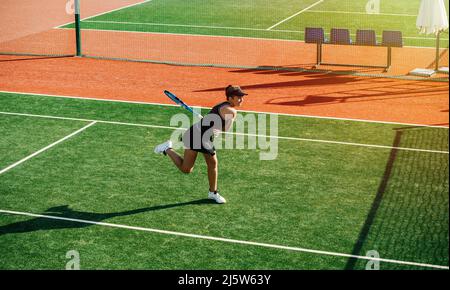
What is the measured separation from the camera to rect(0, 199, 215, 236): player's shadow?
10680 mm

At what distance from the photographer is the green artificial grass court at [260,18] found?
28.9m

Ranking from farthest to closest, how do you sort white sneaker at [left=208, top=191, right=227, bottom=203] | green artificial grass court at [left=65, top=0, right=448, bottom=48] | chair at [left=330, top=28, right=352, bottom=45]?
1. green artificial grass court at [left=65, top=0, right=448, bottom=48]
2. chair at [left=330, top=28, right=352, bottom=45]
3. white sneaker at [left=208, top=191, right=227, bottom=203]

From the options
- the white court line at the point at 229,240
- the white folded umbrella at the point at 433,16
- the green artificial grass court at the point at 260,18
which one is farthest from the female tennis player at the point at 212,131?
the green artificial grass court at the point at 260,18

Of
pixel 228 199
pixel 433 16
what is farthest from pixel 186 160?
pixel 433 16

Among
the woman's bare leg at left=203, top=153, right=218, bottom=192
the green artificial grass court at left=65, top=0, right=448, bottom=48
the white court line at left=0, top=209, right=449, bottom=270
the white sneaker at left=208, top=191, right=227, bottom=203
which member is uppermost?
the green artificial grass court at left=65, top=0, right=448, bottom=48

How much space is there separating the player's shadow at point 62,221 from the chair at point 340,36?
12.0m

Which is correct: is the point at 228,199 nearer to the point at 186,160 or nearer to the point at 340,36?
the point at 186,160

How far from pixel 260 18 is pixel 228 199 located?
21146mm

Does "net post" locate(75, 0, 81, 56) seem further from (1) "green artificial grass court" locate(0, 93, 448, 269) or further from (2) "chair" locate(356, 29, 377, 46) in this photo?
(2) "chair" locate(356, 29, 377, 46)

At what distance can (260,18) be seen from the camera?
1252 inches

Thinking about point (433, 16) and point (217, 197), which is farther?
point (433, 16)

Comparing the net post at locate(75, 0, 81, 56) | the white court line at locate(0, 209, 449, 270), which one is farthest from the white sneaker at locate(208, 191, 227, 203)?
the net post at locate(75, 0, 81, 56)

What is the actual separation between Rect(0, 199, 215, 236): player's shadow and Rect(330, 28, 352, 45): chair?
11964mm

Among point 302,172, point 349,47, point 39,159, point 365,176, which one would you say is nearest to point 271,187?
point 302,172
